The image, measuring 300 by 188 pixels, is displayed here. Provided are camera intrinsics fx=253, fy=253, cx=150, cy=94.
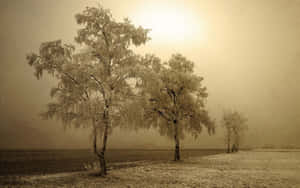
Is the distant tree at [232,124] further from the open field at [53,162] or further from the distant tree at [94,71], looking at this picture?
the distant tree at [94,71]

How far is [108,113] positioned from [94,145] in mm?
2134

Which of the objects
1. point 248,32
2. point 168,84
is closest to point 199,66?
point 168,84

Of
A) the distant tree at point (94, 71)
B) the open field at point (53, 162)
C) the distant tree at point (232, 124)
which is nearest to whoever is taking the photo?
the distant tree at point (94, 71)

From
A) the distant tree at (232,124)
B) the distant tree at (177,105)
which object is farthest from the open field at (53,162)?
the distant tree at (232,124)

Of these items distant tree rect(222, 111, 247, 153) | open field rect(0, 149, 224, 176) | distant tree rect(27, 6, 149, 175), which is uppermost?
distant tree rect(27, 6, 149, 175)

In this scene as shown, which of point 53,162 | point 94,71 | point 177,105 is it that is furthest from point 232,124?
point 94,71

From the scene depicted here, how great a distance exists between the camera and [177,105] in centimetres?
2250

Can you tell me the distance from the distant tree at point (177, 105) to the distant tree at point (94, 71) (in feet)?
29.3

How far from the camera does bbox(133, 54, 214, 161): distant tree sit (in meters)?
22.0

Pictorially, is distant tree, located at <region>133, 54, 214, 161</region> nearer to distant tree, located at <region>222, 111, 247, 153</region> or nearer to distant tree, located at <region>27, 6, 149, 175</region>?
distant tree, located at <region>27, 6, 149, 175</region>

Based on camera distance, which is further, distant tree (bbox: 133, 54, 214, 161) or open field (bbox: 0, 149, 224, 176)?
distant tree (bbox: 133, 54, 214, 161)

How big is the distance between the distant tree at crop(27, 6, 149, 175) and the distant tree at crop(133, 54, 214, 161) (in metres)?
8.94

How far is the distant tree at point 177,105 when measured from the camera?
2195 centimetres

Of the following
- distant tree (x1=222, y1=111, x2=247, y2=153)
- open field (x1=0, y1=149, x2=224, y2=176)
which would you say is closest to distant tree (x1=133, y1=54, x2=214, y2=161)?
open field (x1=0, y1=149, x2=224, y2=176)
